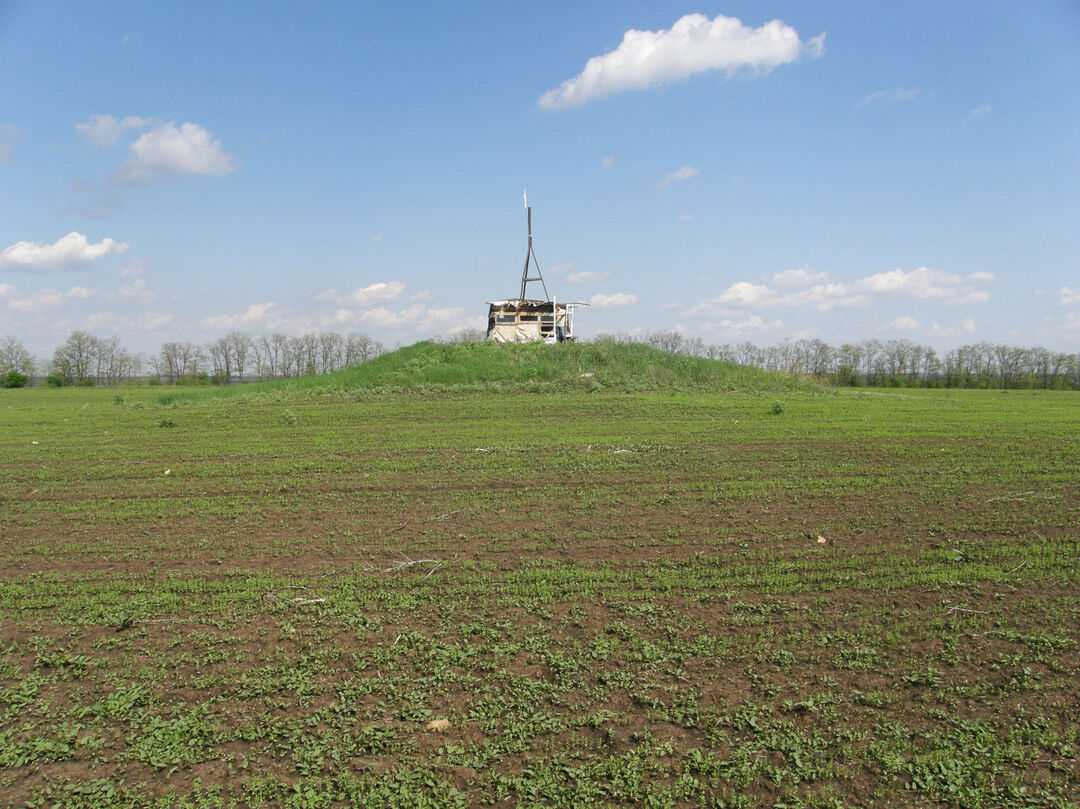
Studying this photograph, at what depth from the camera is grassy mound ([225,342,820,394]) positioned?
822 inches

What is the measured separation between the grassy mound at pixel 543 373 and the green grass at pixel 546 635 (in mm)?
11306

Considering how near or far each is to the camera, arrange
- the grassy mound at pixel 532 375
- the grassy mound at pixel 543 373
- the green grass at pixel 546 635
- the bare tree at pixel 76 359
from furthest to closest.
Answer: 1. the bare tree at pixel 76 359
2. the grassy mound at pixel 543 373
3. the grassy mound at pixel 532 375
4. the green grass at pixel 546 635

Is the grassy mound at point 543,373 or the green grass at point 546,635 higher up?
the grassy mound at point 543,373

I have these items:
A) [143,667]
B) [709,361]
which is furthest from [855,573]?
[709,361]

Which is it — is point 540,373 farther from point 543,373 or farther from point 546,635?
point 546,635

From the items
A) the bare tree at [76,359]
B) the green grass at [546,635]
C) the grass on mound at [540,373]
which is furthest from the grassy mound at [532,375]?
the bare tree at [76,359]

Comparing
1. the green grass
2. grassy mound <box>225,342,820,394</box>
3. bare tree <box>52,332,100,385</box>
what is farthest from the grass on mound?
bare tree <box>52,332,100,385</box>

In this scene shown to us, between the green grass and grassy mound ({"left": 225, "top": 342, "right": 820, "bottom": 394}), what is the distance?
11306mm

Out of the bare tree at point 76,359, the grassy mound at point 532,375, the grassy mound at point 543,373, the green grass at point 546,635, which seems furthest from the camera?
the bare tree at point 76,359

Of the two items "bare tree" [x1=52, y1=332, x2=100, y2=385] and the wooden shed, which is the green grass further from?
"bare tree" [x1=52, y1=332, x2=100, y2=385]

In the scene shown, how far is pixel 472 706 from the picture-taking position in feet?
12.4

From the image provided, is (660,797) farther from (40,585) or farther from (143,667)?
(40,585)

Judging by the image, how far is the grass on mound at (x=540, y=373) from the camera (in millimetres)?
20859

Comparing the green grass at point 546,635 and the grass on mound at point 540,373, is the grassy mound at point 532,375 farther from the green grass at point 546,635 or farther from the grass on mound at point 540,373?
the green grass at point 546,635
